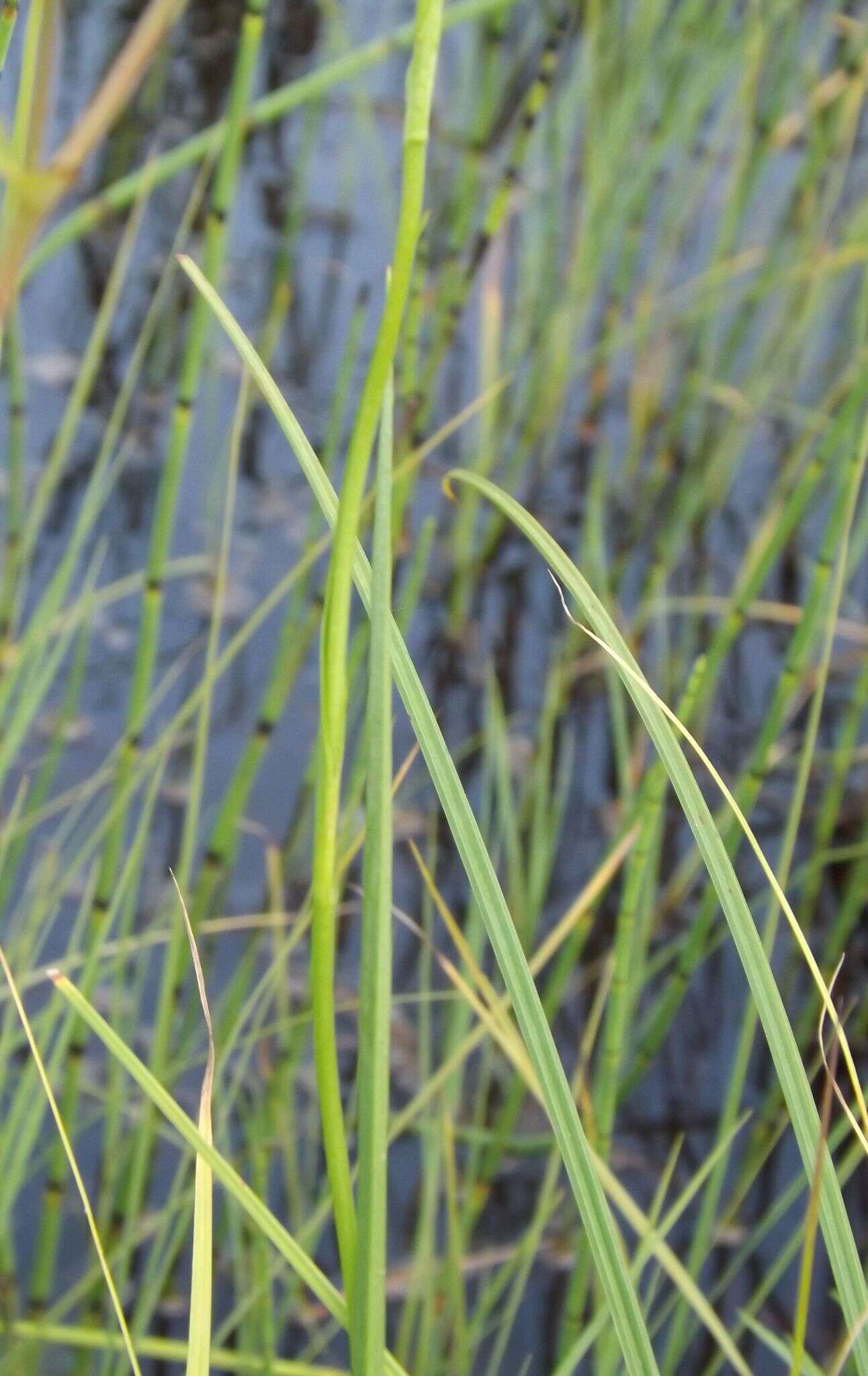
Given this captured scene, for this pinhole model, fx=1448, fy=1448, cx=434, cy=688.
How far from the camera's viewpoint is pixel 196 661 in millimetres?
1477

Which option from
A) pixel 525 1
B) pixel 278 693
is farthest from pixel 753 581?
pixel 525 1

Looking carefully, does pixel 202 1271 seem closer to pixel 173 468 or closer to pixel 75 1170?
pixel 75 1170

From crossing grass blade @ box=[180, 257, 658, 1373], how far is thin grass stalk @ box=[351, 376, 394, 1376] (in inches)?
1.2

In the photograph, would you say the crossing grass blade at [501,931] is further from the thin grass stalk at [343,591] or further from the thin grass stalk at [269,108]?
the thin grass stalk at [269,108]

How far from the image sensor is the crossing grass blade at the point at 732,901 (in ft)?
1.25

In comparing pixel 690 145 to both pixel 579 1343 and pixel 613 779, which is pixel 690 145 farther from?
pixel 579 1343

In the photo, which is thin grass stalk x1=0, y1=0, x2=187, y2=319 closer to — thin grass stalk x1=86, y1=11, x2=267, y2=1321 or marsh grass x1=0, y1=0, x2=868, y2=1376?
marsh grass x1=0, y1=0, x2=868, y2=1376

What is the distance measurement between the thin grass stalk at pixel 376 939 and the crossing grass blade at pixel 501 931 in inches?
1.2

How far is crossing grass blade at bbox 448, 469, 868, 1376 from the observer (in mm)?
381

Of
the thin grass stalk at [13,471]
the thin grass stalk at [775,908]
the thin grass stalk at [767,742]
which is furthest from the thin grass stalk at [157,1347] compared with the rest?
the thin grass stalk at [13,471]

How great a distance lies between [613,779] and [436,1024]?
13.7 inches

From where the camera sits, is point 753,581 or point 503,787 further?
point 503,787

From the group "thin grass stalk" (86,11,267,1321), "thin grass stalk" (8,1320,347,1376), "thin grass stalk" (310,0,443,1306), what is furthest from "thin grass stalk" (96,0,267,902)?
"thin grass stalk" (310,0,443,1306)

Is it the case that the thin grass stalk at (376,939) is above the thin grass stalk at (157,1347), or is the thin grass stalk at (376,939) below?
above
